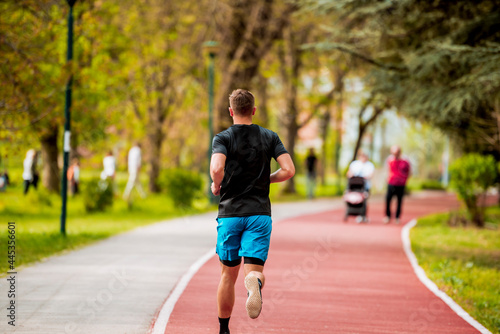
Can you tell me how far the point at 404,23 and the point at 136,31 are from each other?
53.5ft

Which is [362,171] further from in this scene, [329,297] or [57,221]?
[329,297]

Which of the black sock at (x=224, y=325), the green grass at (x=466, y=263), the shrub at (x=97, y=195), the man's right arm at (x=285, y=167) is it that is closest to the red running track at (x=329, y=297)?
the green grass at (x=466, y=263)

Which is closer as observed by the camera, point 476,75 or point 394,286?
point 394,286

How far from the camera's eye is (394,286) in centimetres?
990

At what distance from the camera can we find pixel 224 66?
1010 inches

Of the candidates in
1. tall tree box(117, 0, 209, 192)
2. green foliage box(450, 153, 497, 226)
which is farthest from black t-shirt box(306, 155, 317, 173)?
green foliage box(450, 153, 497, 226)

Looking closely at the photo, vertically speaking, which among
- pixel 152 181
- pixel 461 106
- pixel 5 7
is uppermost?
pixel 5 7

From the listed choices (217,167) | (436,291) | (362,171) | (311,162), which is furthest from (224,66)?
(217,167)

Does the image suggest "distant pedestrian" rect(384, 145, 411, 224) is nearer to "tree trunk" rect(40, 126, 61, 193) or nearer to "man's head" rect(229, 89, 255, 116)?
"man's head" rect(229, 89, 255, 116)

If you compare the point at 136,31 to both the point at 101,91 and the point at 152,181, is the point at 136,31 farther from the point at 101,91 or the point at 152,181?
the point at 152,181

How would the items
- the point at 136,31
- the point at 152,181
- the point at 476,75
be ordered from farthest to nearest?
the point at 152,181 < the point at 136,31 < the point at 476,75

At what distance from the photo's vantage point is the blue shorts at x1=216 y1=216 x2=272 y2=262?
18.6ft

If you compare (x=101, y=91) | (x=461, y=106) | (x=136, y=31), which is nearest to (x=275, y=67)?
(x=136, y=31)

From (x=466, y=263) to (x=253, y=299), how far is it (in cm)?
798
